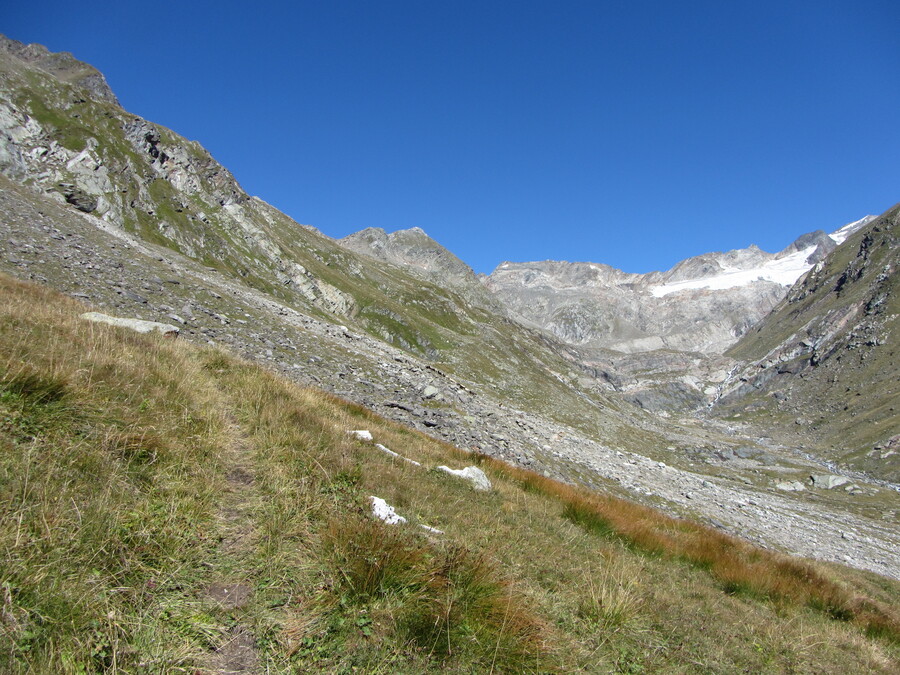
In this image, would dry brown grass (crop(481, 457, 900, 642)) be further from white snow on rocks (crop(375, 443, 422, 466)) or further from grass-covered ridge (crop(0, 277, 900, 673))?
white snow on rocks (crop(375, 443, 422, 466))

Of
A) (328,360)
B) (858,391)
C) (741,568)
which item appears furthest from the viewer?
(858,391)

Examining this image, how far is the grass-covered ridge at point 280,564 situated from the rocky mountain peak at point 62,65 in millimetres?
202332

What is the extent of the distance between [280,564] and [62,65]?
23448 cm

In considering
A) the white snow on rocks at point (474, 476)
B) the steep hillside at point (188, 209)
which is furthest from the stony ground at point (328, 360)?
the steep hillside at point (188, 209)

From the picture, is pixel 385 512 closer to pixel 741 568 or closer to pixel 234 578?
pixel 234 578

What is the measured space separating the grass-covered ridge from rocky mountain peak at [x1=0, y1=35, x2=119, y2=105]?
202 metres

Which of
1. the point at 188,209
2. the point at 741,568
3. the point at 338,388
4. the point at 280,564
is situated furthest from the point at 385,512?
the point at 188,209

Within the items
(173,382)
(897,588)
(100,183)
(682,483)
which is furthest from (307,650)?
(100,183)

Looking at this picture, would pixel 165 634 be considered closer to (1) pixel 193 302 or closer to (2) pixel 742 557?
(2) pixel 742 557

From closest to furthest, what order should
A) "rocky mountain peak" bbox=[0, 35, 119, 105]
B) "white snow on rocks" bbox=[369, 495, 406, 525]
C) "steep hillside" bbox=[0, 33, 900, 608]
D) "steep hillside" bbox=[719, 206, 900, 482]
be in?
1. "white snow on rocks" bbox=[369, 495, 406, 525]
2. "steep hillside" bbox=[0, 33, 900, 608]
3. "steep hillside" bbox=[719, 206, 900, 482]
4. "rocky mountain peak" bbox=[0, 35, 119, 105]

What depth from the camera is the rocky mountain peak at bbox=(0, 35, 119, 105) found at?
152 m

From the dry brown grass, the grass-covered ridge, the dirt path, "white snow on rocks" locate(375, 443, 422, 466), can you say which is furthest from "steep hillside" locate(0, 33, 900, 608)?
the dirt path

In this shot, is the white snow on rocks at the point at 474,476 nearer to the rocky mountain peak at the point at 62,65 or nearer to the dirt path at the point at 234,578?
the dirt path at the point at 234,578

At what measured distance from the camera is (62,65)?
158250mm
